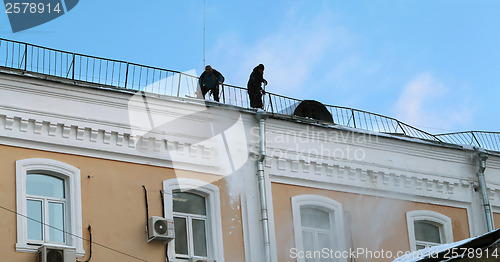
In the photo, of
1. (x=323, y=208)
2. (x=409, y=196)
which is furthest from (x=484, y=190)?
(x=323, y=208)

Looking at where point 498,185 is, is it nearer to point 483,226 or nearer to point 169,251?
point 483,226

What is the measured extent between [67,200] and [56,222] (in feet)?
1.46

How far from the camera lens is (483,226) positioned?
20.8 metres

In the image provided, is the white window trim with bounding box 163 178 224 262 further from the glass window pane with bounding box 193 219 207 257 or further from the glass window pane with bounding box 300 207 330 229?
the glass window pane with bounding box 300 207 330 229

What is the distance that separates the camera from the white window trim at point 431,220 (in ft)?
65.8

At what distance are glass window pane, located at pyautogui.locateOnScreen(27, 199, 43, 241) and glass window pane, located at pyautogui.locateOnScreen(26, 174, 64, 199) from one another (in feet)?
0.63

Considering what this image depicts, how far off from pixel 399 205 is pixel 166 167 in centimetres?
517

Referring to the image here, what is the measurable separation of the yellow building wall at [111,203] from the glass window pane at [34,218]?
324 millimetres

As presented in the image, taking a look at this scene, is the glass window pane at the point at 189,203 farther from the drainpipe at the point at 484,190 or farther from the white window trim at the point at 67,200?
the drainpipe at the point at 484,190

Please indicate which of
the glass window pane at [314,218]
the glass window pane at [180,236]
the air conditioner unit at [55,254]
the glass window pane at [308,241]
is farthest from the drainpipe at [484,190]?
the air conditioner unit at [55,254]

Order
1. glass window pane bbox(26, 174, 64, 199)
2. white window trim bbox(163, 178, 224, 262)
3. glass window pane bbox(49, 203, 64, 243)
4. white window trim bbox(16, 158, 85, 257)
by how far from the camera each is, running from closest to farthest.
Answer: white window trim bbox(16, 158, 85, 257) < glass window pane bbox(49, 203, 64, 243) < glass window pane bbox(26, 174, 64, 199) < white window trim bbox(163, 178, 224, 262)

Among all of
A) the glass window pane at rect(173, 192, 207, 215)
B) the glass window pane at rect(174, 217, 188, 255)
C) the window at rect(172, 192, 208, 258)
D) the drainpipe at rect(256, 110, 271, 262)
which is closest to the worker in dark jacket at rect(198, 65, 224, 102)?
the drainpipe at rect(256, 110, 271, 262)

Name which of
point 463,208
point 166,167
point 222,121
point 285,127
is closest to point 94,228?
point 166,167

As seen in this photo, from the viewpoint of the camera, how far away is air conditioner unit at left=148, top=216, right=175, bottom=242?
55.7ft
